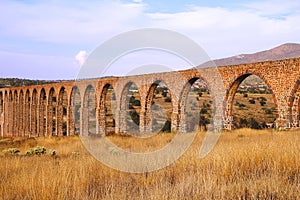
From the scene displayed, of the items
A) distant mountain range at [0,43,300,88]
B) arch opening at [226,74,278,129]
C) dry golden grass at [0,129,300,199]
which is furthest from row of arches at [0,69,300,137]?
distant mountain range at [0,43,300,88]

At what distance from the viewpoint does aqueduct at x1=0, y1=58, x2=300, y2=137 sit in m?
14.5

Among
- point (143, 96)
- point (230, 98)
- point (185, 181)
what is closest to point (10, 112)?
point (143, 96)

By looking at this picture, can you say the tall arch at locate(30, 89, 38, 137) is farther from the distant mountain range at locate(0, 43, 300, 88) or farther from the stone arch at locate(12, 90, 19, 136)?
the distant mountain range at locate(0, 43, 300, 88)

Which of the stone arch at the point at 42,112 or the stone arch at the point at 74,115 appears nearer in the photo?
the stone arch at the point at 74,115

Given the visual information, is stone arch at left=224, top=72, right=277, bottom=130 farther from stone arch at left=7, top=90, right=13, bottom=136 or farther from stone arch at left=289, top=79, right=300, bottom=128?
stone arch at left=7, top=90, right=13, bottom=136

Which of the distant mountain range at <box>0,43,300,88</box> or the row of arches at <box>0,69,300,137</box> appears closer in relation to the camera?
the row of arches at <box>0,69,300,137</box>

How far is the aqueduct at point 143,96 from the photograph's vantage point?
14539mm

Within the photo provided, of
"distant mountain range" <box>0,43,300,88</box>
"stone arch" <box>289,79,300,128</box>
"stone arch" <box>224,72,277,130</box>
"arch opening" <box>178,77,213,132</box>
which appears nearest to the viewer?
"stone arch" <box>289,79,300,128</box>

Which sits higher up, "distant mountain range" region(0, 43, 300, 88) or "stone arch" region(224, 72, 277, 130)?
"distant mountain range" region(0, 43, 300, 88)

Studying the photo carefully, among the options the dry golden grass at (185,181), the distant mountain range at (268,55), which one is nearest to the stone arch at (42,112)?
the dry golden grass at (185,181)

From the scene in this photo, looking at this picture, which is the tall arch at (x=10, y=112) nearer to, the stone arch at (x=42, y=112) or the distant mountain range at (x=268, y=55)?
the stone arch at (x=42, y=112)

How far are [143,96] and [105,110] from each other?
657cm

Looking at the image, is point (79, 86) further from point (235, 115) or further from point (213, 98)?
point (235, 115)

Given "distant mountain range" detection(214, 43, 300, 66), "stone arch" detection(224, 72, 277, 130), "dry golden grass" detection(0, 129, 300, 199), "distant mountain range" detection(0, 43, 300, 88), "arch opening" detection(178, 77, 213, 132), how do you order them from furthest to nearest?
"distant mountain range" detection(214, 43, 300, 66) < "distant mountain range" detection(0, 43, 300, 88) < "arch opening" detection(178, 77, 213, 132) < "stone arch" detection(224, 72, 277, 130) < "dry golden grass" detection(0, 129, 300, 199)
